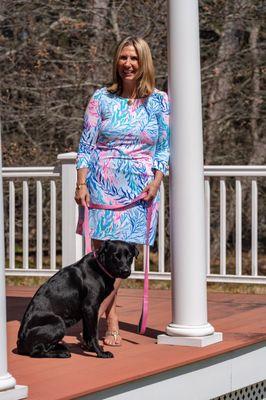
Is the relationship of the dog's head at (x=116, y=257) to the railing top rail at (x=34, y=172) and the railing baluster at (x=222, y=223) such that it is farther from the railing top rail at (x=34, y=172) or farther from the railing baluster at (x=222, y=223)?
the railing top rail at (x=34, y=172)

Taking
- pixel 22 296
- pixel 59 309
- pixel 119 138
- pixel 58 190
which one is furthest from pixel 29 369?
pixel 58 190

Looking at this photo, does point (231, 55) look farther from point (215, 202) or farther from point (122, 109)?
point (122, 109)

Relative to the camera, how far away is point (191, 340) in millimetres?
6281

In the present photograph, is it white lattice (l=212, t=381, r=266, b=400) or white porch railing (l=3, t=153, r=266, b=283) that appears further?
white porch railing (l=3, t=153, r=266, b=283)

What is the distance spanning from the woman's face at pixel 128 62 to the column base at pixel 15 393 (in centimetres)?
216

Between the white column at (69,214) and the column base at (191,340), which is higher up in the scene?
the white column at (69,214)

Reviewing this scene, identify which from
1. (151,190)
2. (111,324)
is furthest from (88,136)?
(111,324)

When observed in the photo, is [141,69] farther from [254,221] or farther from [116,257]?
[254,221]

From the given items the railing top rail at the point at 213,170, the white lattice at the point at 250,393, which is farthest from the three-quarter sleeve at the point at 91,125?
the railing top rail at the point at 213,170

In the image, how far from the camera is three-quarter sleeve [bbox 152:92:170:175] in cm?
630

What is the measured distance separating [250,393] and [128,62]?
217 centimetres

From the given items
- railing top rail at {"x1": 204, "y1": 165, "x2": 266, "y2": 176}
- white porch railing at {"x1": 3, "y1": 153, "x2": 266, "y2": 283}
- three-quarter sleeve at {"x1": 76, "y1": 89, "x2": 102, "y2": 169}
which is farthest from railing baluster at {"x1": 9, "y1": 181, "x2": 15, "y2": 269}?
three-quarter sleeve at {"x1": 76, "y1": 89, "x2": 102, "y2": 169}

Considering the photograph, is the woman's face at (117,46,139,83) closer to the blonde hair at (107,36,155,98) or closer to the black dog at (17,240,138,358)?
the blonde hair at (107,36,155,98)

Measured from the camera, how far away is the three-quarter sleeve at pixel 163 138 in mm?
6301
